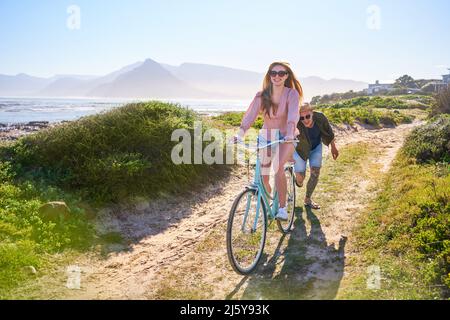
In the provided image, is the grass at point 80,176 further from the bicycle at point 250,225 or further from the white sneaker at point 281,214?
the white sneaker at point 281,214

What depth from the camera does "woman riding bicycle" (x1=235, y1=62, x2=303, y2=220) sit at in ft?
17.2

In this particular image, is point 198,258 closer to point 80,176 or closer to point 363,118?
point 80,176

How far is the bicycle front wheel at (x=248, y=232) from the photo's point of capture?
4.68 metres

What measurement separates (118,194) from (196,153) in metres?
2.70

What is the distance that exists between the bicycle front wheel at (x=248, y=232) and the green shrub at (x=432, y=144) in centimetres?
647

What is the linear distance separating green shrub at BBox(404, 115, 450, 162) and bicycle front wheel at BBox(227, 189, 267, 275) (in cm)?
647

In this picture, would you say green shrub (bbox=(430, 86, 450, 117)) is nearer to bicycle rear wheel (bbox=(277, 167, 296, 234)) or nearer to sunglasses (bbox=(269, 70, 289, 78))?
bicycle rear wheel (bbox=(277, 167, 296, 234))

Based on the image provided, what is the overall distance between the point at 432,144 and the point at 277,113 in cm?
684

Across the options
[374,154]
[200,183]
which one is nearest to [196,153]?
[200,183]

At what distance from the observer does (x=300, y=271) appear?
189 inches

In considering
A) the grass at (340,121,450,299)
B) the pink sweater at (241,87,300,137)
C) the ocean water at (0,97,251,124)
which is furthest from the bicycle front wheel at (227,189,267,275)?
the ocean water at (0,97,251,124)

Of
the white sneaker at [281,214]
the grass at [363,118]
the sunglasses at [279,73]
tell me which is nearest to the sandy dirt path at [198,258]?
the white sneaker at [281,214]

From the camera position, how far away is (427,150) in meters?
9.79

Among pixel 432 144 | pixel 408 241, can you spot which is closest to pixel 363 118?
pixel 432 144
